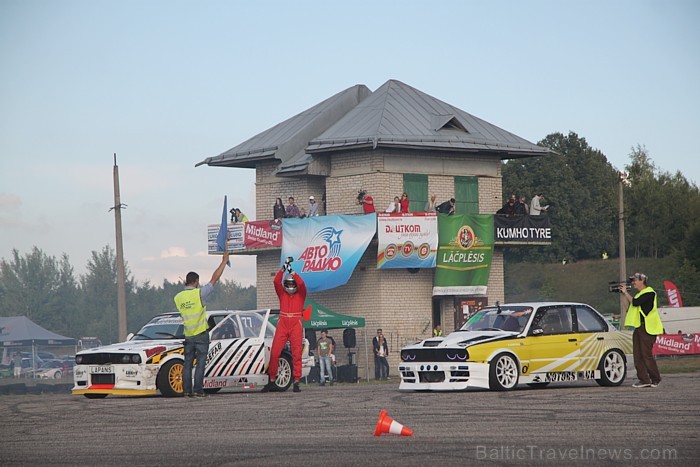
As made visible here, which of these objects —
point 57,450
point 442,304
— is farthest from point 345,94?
point 57,450

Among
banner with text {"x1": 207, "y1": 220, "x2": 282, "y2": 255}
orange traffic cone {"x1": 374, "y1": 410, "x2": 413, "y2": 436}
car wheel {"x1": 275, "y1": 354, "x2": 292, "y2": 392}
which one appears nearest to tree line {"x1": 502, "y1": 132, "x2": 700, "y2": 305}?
→ banner with text {"x1": 207, "y1": 220, "x2": 282, "y2": 255}

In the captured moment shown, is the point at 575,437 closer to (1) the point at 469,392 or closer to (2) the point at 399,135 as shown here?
(1) the point at 469,392

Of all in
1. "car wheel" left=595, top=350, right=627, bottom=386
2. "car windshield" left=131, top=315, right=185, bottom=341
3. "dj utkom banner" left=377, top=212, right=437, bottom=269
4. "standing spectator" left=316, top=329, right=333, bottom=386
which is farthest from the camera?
"dj utkom banner" left=377, top=212, right=437, bottom=269

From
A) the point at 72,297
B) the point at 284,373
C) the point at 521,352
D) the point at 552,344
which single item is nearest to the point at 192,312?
the point at 284,373

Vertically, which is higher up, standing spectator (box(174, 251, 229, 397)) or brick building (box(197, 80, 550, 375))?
brick building (box(197, 80, 550, 375))

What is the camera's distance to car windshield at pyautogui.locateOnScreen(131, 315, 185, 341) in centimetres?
2061

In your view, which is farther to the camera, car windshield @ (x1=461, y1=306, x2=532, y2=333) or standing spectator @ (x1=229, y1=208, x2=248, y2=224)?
standing spectator @ (x1=229, y1=208, x2=248, y2=224)

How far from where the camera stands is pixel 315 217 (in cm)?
4234

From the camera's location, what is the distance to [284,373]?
2131cm

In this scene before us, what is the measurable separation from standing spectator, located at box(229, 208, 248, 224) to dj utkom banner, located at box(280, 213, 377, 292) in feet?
Answer: 11.6

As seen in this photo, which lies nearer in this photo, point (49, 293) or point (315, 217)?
point (315, 217)

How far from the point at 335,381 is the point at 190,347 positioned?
19.4 m

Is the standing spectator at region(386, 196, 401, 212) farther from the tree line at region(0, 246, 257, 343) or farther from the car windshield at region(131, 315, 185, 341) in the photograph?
the tree line at region(0, 246, 257, 343)

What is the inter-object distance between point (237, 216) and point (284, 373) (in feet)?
84.5
